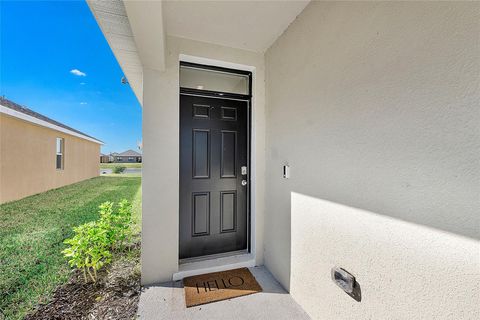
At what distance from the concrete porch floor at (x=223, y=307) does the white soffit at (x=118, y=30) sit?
8.69ft

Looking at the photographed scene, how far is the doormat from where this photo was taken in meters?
1.94

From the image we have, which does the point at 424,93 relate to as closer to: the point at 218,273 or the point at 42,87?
the point at 218,273

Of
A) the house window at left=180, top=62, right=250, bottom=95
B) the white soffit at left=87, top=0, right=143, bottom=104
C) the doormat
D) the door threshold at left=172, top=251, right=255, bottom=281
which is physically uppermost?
the white soffit at left=87, top=0, right=143, bottom=104

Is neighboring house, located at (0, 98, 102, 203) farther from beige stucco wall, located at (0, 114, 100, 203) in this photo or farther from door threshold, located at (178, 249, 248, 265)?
door threshold, located at (178, 249, 248, 265)

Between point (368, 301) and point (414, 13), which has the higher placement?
point (414, 13)

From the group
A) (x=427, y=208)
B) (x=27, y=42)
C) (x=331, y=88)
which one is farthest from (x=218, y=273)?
(x=27, y=42)

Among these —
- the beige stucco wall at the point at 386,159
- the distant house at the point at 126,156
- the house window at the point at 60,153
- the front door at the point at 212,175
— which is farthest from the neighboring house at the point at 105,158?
the beige stucco wall at the point at 386,159

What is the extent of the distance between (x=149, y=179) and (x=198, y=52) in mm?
1573

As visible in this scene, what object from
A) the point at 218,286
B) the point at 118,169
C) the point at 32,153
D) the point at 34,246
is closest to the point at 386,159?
the point at 218,286

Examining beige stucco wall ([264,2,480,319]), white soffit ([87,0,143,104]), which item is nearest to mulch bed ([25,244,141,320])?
beige stucco wall ([264,2,480,319])

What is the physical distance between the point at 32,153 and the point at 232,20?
8.45 metres

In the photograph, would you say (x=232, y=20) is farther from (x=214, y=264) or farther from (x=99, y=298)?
(x=99, y=298)

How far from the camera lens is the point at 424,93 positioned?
37.5 inches

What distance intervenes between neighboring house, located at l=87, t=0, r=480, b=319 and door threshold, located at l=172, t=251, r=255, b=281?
19 millimetres
